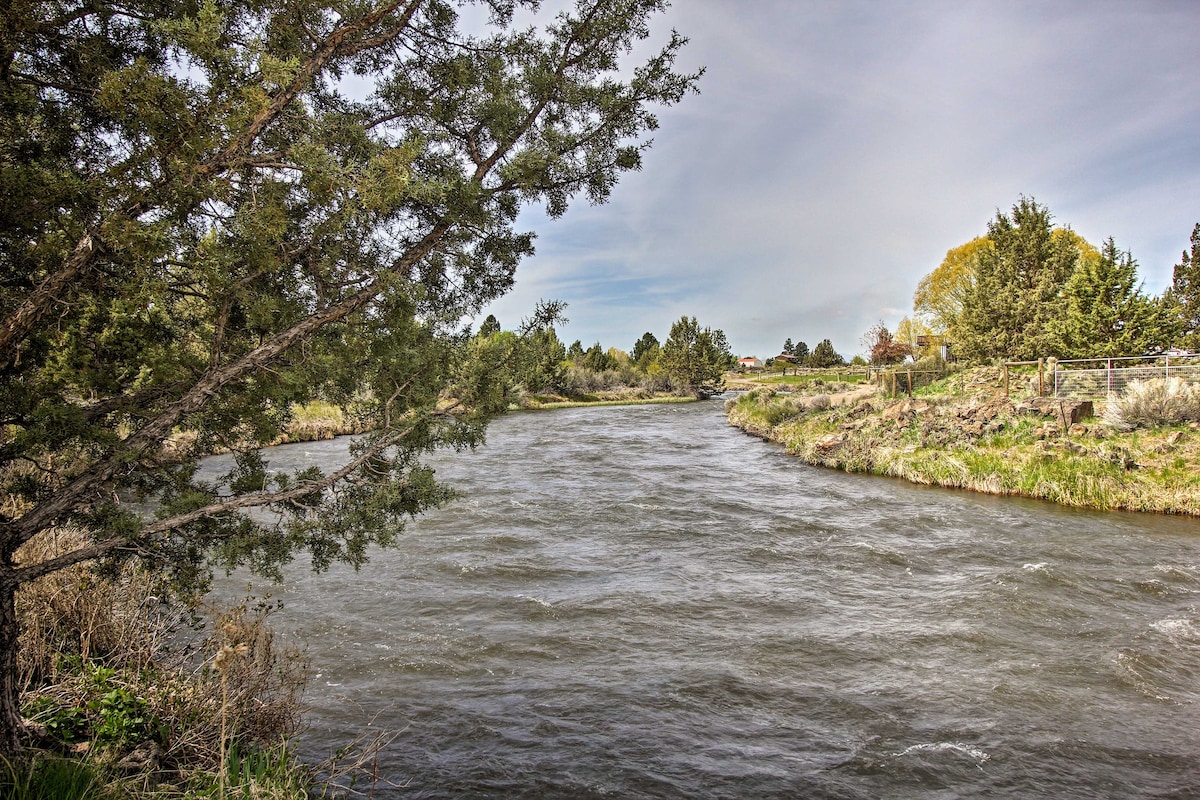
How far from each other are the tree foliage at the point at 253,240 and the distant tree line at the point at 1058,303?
32.2 m

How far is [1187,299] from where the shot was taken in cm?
3106

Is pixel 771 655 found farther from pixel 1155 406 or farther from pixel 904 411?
pixel 904 411

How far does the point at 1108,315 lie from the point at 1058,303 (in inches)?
133

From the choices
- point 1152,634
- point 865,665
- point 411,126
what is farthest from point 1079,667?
point 411,126

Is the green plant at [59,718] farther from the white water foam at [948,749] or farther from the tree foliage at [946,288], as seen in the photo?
the tree foliage at [946,288]

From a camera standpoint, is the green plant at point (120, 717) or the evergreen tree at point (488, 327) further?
the evergreen tree at point (488, 327)

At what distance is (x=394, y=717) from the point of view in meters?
5.57

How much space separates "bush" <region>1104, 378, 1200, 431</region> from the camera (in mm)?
14930

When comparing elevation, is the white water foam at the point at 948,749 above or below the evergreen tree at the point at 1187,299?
below

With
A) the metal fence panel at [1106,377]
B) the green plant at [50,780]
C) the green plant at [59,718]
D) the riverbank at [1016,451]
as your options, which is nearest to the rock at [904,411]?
the riverbank at [1016,451]

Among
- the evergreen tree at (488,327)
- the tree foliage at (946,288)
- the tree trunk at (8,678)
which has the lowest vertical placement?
the tree trunk at (8,678)

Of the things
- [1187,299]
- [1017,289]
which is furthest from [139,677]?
[1187,299]

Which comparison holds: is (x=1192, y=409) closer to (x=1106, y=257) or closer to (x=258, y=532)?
(x=1106, y=257)

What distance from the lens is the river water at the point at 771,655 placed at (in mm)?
4902
